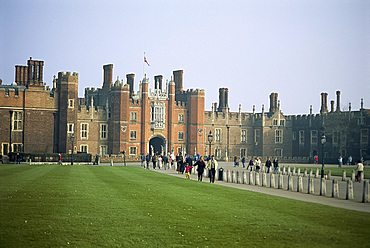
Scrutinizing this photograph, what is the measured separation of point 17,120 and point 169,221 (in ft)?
199

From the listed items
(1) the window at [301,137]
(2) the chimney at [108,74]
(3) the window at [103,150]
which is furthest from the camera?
(1) the window at [301,137]

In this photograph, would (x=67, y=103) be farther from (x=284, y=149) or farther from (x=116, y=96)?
(x=284, y=149)

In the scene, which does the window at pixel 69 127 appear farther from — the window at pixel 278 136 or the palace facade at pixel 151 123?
the window at pixel 278 136

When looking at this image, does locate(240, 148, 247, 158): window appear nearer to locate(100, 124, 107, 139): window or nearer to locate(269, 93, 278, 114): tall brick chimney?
locate(269, 93, 278, 114): tall brick chimney

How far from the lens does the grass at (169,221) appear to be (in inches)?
554

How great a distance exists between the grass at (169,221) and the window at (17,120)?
5196cm

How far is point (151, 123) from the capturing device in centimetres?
8238

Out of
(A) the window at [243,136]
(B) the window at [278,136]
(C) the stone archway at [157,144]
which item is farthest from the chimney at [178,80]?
(B) the window at [278,136]

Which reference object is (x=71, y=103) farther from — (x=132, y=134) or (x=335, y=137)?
(x=335, y=137)

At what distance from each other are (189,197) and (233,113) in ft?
223

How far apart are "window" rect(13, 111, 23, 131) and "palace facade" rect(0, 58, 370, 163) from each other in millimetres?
75

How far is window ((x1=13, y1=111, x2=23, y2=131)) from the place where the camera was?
73225 millimetres

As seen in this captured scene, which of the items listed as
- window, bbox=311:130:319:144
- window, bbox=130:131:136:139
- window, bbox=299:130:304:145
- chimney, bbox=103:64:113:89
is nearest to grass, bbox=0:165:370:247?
window, bbox=130:131:136:139

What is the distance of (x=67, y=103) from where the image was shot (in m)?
74.4
